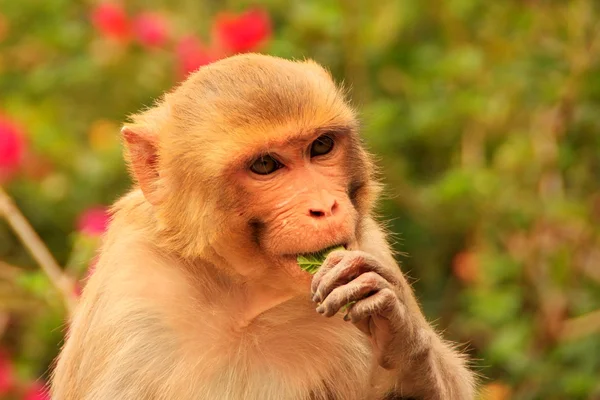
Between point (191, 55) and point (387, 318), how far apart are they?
3.48 metres

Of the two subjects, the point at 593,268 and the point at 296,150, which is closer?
the point at 296,150

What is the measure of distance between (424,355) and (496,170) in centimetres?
298

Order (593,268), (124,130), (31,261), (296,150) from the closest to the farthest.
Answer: (296,150) < (124,130) < (593,268) < (31,261)

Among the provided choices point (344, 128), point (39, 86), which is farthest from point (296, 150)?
point (39, 86)

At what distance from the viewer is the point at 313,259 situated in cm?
360

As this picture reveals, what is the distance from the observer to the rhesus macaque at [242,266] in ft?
12.3

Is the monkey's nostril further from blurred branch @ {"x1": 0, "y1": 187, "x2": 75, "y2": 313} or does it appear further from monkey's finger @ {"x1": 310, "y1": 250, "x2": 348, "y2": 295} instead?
blurred branch @ {"x1": 0, "y1": 187, "x2": 75, "y2": 313}

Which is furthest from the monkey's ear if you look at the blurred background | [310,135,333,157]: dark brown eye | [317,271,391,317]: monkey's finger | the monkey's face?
the blurred background

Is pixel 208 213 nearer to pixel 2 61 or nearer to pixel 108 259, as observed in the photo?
pixel 108 259

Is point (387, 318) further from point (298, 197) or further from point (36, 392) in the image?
point (36, 392)

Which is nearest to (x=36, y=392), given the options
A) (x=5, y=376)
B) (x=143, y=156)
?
(x=5, y=376)

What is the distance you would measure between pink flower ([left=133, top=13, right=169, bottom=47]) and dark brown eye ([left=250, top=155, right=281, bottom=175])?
376 cm

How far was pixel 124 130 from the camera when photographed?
4.09 meters

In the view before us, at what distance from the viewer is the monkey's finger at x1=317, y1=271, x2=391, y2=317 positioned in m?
3.41
